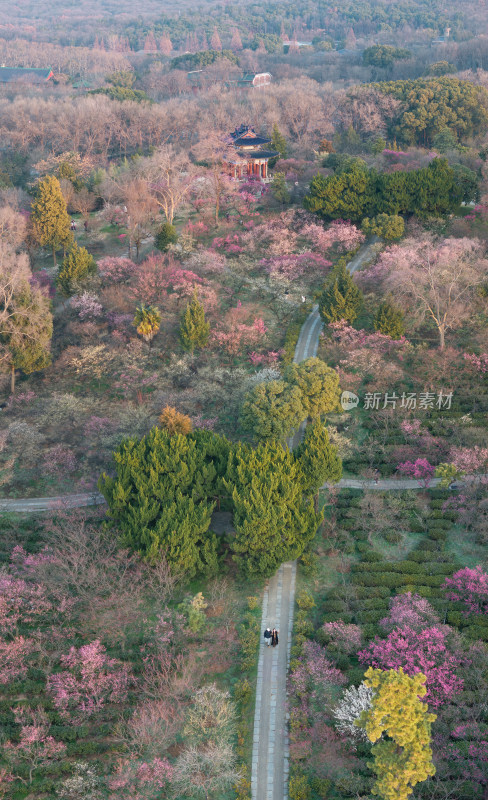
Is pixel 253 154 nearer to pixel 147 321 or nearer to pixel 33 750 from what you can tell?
pixel 147 321

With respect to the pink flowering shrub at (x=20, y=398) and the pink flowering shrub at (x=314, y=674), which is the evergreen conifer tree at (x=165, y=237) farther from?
the pink flowering shrub at (x=314, y=674)

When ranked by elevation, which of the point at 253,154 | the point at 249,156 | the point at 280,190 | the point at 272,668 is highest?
the point at 253,154

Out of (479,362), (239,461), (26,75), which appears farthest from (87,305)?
(26,75)

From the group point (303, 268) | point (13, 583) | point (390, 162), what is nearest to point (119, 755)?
point (13, 583)

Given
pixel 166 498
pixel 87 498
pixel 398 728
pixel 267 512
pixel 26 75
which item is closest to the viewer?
pixel 398 728

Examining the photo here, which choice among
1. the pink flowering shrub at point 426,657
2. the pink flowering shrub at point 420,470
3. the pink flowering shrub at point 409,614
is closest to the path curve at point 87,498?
the pink flowering shrub at point 420,470

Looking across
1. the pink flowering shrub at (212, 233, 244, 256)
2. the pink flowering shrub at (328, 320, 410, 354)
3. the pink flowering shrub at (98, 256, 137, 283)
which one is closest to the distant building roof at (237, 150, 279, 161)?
the pink flowering shrub at (212, 233, 244, 256)

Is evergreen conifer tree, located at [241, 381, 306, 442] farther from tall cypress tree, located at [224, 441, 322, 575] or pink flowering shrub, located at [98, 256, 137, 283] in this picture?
pink flowering shrub, located at [98, 256, 137, 283]
